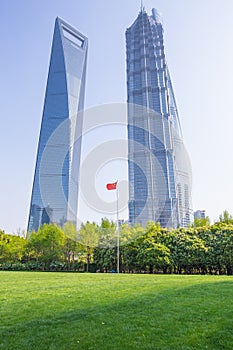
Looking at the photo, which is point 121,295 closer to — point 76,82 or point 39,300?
point 39,300

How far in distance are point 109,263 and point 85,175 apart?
1470 centimetres

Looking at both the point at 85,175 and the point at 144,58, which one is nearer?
the point at 85,175

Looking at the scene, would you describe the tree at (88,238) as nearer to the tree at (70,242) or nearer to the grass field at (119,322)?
the tree at (70,242)

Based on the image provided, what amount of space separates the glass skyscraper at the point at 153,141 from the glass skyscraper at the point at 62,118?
9.79 meters

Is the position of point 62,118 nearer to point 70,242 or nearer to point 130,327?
point 70,242

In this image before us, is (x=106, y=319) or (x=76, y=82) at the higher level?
(x=76, y=82)

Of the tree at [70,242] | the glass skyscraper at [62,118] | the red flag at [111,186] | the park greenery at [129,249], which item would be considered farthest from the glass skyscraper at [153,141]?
the glass skyscraper at [62,118]

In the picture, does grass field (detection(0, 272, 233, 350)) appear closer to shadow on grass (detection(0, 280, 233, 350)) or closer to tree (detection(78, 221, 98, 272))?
shadow on grass (detection(0, 280, 233, 350))

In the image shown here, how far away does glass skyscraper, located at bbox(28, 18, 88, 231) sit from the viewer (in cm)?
4384

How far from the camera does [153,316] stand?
5219 mm

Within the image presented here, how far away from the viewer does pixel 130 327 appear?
4.60 metres

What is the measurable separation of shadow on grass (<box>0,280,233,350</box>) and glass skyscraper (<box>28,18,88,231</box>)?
30.6m

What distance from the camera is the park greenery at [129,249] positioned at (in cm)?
2367

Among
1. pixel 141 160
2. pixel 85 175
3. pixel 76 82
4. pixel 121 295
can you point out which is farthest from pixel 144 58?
pixel 121 295
